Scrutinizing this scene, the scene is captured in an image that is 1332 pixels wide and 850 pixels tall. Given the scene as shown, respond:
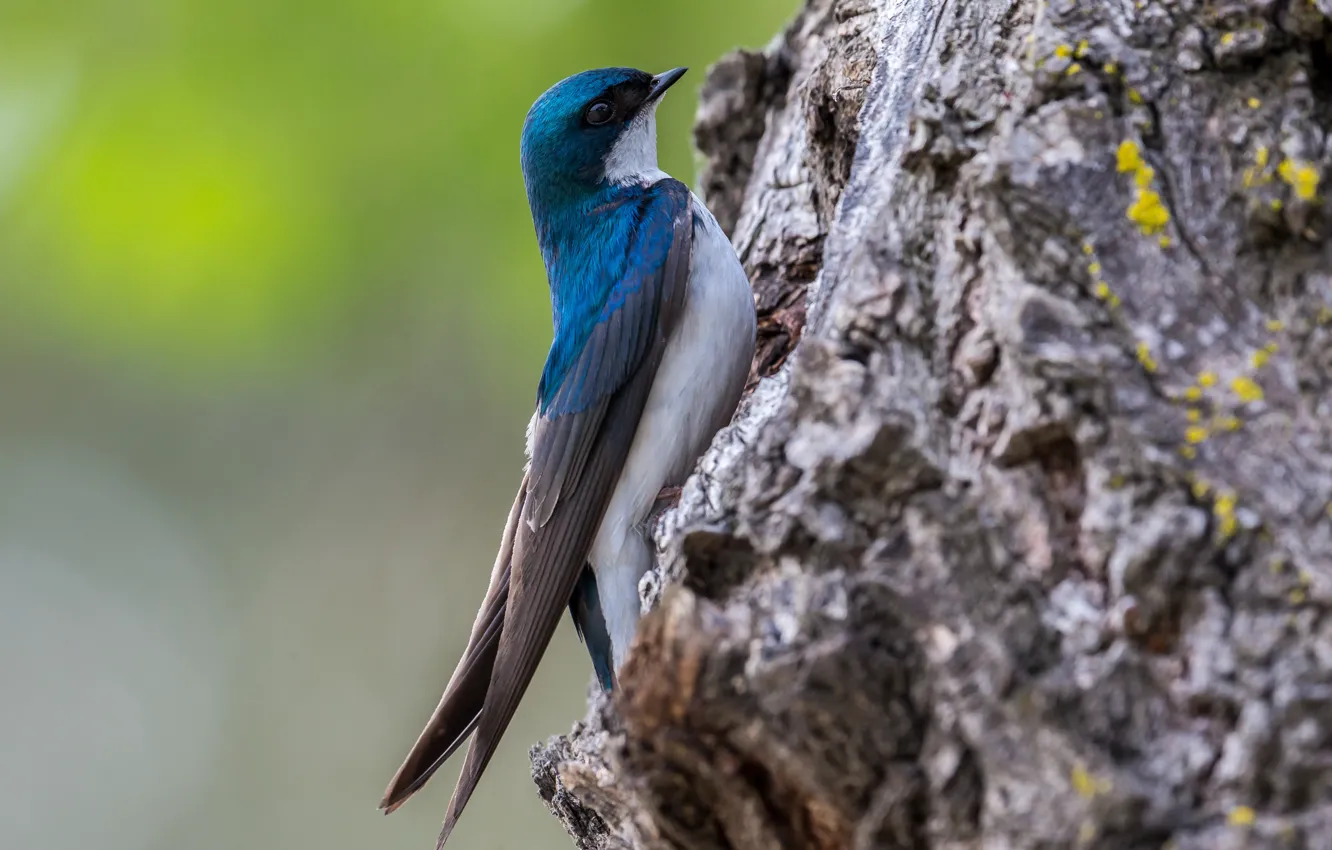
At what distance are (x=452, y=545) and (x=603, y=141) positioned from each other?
2.33 meters

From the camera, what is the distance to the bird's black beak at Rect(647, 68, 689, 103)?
3.60 m

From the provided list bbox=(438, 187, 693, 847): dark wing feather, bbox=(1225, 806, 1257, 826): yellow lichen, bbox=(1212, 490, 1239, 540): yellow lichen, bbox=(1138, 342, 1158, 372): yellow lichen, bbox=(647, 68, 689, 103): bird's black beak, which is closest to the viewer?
bbox=(1225, 806, 1257, 826): yellow lichen

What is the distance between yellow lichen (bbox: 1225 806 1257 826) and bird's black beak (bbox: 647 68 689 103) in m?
2.77

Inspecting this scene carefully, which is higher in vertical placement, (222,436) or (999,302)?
(999,302)

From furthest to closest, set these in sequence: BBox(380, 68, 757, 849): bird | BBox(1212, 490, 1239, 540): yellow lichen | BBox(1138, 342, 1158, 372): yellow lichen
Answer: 1. BBox(380, 68, 757, 849): bird
2. BBox(1138, 342, 1158, 372): yellow lichen
3. BBox(1212, 490, 1239, 540): yellow lichen

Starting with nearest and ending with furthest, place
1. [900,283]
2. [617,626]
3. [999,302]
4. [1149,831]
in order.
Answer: [1149,831]
[999,302]
[900,283]
[617,626]

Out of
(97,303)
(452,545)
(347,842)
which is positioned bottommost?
(347,842)

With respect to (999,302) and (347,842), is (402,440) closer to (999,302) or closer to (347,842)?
(347,842)

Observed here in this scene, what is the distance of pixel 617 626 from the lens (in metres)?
2.87

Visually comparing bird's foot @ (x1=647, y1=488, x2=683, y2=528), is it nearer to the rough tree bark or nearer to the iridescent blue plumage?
the iridescent blue plumage

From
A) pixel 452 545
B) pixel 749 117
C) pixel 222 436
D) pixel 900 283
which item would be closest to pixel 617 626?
pixel 900 283

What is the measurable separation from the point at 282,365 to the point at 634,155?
3.98ft

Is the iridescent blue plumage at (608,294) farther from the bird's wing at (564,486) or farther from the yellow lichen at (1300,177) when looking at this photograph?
the yellow lichen at (1300,177)

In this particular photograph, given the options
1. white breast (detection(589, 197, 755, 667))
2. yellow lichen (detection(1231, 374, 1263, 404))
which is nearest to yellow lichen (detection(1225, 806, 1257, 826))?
yellow lichen (detection(1231, 374, 1263, 404))
